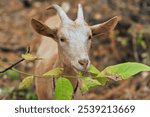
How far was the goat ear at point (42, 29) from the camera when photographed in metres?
4.30

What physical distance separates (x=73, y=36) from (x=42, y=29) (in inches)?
11.7

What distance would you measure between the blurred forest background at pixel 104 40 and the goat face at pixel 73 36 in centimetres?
211

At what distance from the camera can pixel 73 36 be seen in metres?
4.23

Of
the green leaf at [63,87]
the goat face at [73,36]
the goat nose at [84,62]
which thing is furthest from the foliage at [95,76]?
Result: the goat face at [73,36]

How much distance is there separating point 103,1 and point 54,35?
441 cm

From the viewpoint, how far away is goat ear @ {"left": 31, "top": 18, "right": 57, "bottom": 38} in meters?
4.30

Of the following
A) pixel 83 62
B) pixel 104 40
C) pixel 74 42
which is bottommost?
pixel 104 40

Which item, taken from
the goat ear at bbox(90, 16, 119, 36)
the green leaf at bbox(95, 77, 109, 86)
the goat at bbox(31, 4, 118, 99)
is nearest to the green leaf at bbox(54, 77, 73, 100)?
the green leaf at bbox(95, 77, 109, 86)

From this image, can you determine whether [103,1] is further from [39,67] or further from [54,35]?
[54,35]

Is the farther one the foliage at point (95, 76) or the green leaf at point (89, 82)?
the green leaf at point (89, 82)

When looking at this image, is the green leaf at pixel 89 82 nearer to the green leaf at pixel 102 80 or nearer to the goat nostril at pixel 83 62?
the green leaf at pixel 102 80

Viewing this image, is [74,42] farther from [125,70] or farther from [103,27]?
[125,70]

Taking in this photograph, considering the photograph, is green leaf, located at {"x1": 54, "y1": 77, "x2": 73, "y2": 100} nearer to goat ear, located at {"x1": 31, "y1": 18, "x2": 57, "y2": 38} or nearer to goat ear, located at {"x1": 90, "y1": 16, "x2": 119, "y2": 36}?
goat ear, located at {"x1": 31, "y1": 18, "x2": 57, "y2": 38}

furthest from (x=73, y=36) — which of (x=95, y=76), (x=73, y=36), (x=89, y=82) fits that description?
(x=89, y=82)
